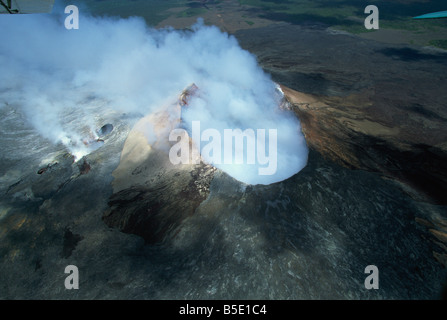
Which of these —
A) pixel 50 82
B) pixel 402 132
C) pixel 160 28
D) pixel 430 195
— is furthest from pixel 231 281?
pixel 160 28

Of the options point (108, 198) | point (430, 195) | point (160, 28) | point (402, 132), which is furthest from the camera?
point (160, 28)

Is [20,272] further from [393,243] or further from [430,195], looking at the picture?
[430,195]

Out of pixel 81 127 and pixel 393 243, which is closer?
pixel 393 243

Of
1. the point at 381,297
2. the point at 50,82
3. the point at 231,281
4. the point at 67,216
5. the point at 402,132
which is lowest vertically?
the point at 381,297

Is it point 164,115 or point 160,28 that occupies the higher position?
point 160,28

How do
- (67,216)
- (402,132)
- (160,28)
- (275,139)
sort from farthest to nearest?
(160,28), (402,132), (275,139), (67,216)

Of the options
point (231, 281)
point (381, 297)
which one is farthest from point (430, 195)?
point (231, 281)
